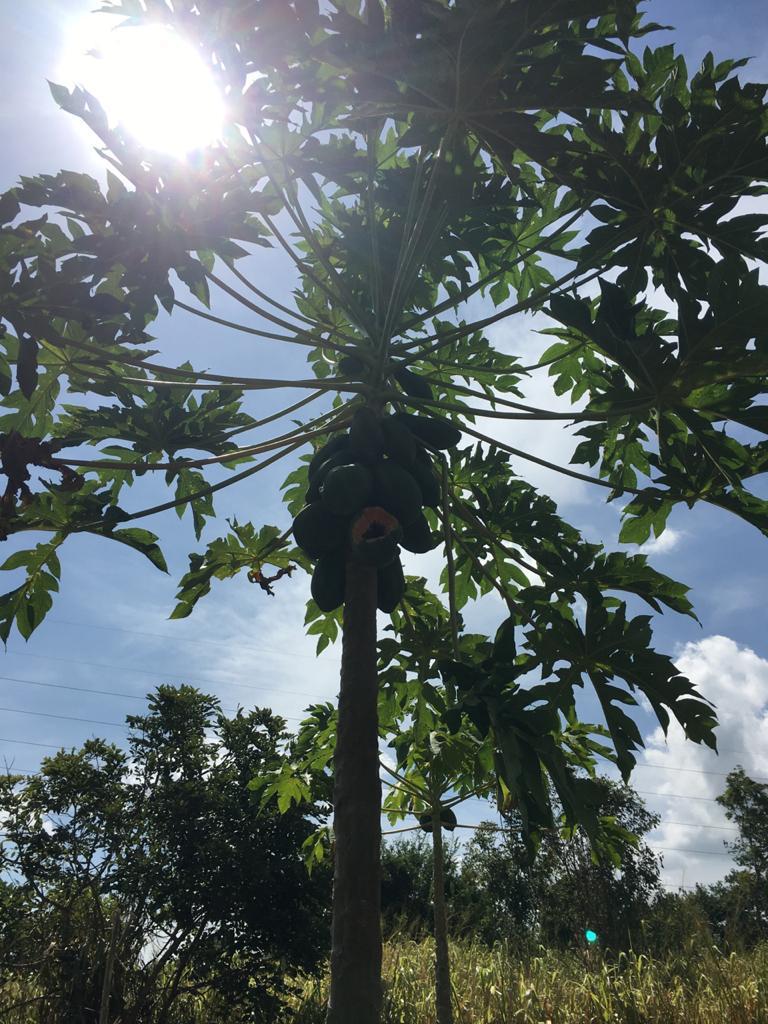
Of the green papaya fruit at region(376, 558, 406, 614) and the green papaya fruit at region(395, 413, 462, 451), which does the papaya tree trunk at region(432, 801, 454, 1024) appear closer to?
the green papaya fruit at region(376, 558, 406, 614)

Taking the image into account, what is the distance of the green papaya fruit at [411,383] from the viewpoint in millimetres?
3701

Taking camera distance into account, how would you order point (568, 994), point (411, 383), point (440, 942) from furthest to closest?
point (568, 994) → point (440, 942) → point (411, 383)

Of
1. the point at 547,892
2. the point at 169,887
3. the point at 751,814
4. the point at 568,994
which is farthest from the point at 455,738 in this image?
the point at 751,814

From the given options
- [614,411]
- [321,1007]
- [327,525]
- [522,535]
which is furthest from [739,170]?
[321,1007]

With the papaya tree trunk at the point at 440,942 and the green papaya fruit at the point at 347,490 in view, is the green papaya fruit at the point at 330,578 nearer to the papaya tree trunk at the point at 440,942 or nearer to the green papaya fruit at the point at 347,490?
the green papaya fruit at the point at 347,490

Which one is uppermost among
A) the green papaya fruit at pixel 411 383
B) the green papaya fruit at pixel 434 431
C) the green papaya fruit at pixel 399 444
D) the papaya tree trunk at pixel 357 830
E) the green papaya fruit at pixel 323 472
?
the green papaya fruit at pixel 411 383

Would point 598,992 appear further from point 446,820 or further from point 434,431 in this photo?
point 434,431

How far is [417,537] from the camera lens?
329cm

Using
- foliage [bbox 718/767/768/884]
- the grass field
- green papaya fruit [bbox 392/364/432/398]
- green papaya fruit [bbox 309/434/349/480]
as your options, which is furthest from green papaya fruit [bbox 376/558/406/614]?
foliage [bbox 718/767/768/884]

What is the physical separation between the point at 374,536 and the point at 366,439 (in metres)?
0.45

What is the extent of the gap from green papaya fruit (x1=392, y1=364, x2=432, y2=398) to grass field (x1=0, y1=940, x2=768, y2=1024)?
5.58 metres

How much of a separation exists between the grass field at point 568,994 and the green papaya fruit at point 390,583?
16.7 feet

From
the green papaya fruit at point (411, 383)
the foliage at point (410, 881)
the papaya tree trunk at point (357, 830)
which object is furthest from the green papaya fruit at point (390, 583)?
the foliage at point (410, 881)

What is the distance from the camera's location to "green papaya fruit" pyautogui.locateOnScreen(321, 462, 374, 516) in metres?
2.95
